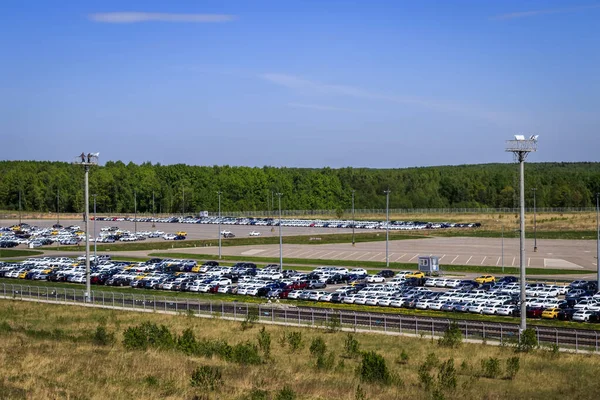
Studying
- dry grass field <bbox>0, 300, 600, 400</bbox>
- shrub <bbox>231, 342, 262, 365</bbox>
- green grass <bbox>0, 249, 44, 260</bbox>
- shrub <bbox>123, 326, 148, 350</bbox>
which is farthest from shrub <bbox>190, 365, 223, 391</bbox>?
green grass <bbox>0, 249, 44, 260</bbox>

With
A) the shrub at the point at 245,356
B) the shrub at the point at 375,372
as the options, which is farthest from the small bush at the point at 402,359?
the shrub at the point at 245,356

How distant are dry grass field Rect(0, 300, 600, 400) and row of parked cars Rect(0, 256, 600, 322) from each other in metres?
15.6

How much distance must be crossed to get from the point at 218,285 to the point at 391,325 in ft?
87.2

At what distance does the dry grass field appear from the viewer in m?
30.1

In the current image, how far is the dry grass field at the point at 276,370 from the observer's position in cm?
3006

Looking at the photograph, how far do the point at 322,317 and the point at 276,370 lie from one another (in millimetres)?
17830

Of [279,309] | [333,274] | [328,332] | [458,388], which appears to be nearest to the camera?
[458,388]

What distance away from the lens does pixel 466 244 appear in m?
115

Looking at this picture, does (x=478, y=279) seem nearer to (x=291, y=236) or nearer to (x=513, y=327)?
(x=513, y=327)

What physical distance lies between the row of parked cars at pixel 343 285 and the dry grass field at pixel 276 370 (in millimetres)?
15556

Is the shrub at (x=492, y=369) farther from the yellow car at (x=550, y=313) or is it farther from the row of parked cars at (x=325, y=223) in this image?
the row of parked cars at (x=325, y=223)

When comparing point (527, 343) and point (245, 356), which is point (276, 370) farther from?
point (527, 343)

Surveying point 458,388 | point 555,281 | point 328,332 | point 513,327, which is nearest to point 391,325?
point 328,332

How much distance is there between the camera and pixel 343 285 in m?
77.1
